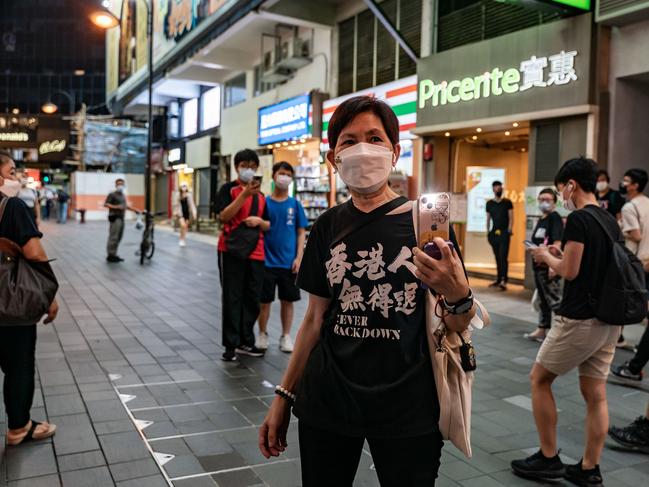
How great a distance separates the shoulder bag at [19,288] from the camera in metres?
3.65

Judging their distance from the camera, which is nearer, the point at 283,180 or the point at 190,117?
the point at 283,180

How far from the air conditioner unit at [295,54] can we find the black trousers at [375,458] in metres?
17.1

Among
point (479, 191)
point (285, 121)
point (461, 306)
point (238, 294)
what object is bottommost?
point (238, 294)

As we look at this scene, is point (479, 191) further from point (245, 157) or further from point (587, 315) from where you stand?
point (587, 315)

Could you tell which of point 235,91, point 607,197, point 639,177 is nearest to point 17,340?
point 639,177

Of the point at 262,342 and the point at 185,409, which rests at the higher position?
the point at 262,342

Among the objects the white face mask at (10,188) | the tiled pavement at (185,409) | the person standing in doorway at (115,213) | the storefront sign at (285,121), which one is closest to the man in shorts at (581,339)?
the tiled pavement at (185,409)

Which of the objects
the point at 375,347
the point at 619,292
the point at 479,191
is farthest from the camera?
the point at 479,191

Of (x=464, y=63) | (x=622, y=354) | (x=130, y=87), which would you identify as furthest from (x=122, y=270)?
(x=130, y=87)

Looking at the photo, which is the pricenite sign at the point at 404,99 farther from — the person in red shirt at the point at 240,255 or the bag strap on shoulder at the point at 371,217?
the bag strap on shoulder at the point at 371,217

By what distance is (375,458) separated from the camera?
1887 millimetres

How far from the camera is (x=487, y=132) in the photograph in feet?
40.9

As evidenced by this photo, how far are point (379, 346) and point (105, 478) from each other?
230 cm

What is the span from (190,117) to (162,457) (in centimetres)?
2920
